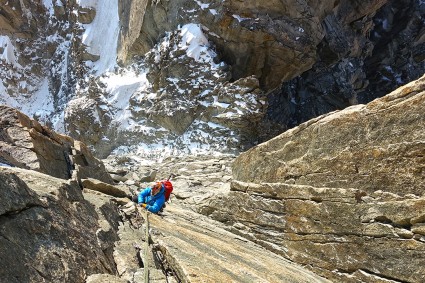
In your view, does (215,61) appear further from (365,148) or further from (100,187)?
(365,148)

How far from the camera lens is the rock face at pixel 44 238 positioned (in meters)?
3.52

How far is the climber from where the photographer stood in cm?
891

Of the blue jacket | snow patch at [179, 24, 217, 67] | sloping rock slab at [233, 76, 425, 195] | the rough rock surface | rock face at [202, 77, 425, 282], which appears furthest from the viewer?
snow patch at [179, 24, 217, 67]

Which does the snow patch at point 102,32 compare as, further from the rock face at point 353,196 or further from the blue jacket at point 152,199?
the rock face at point 353,196

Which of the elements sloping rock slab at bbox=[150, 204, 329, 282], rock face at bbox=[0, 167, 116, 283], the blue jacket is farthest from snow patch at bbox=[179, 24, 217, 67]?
rock face at bbox=[0, 167, 116, 283]

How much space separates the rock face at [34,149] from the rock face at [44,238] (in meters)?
3.53

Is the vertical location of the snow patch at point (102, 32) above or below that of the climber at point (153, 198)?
above

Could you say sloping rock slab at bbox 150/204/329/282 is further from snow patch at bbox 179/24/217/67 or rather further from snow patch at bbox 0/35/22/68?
snow patch at bbox 0/35/22/68

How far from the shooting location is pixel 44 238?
4.07 meters

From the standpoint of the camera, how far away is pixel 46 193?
16.0 ft

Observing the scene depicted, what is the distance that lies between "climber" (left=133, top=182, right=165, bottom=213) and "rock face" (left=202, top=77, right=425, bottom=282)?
238 cm

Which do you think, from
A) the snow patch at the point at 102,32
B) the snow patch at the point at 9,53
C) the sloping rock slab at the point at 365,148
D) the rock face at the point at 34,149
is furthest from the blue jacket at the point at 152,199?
the snow patch at the point at 9,53

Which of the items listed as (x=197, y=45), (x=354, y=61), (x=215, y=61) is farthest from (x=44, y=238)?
(x=354, y=61)

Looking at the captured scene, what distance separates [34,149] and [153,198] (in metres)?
3.47
